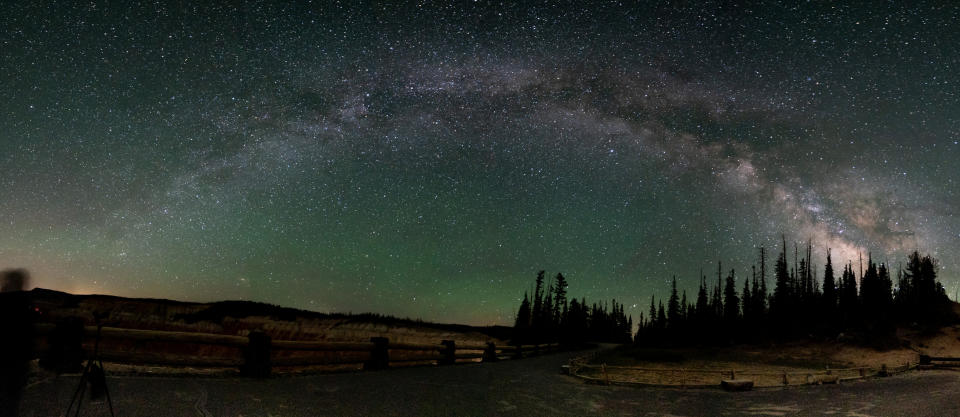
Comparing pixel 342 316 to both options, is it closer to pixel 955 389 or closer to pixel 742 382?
pixel 742 382

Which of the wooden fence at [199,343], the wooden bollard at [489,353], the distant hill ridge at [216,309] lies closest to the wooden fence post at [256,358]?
the wooden fence at [199,343]

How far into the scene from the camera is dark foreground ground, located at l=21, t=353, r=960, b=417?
6.81m

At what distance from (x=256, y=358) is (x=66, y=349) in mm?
5333

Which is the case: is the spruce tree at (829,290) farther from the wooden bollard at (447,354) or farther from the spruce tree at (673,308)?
the wooden bollard at (447,354)

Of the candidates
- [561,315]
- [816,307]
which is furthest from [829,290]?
[561,315]

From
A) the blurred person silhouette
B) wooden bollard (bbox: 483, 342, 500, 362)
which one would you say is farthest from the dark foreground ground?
wooden bollard (bbox: 483, 342, 500, 362)

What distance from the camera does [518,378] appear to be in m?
15.6

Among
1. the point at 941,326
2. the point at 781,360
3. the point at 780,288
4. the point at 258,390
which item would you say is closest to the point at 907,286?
the point at 780,288

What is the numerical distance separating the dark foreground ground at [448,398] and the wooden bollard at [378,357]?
0.49 m

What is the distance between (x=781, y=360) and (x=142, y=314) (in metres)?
62.5

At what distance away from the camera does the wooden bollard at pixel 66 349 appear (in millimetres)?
4879

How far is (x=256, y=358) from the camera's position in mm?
9969

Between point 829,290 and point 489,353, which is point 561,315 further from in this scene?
point 489,353

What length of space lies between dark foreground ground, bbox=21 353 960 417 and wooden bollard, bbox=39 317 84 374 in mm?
423
